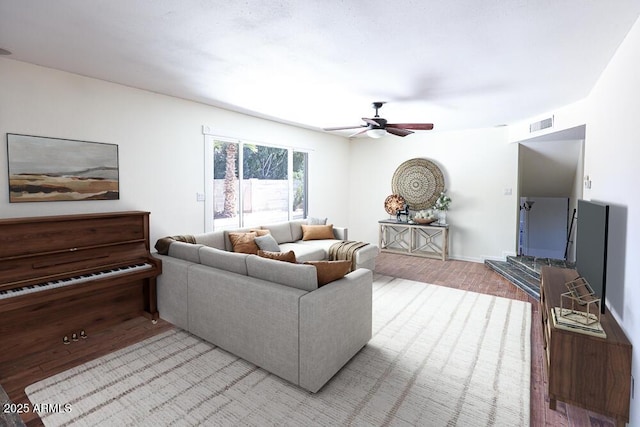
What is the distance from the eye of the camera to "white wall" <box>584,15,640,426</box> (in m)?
1.98

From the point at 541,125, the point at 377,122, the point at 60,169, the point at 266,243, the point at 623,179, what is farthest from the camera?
the point at 541,125

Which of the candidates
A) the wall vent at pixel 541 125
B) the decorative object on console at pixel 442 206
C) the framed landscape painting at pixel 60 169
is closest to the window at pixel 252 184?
the framed landscape painting at pixel 60 169

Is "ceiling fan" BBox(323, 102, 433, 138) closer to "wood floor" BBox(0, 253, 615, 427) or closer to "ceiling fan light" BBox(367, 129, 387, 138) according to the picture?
"ceiling fan light" BBox(367, 129, 387, 138)

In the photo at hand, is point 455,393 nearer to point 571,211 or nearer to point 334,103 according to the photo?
point 334,103

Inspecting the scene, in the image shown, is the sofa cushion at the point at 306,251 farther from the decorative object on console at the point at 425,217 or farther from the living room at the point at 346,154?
the decorative object on console at the point at 425,217

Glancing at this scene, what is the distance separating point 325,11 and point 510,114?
3922mm

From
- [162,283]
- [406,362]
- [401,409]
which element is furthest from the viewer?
[162,283]

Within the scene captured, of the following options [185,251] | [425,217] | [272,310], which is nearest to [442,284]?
[425,217]

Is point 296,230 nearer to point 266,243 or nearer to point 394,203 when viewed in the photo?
point 266,243

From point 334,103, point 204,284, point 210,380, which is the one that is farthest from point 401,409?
point 334,103

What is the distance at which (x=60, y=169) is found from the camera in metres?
3.22

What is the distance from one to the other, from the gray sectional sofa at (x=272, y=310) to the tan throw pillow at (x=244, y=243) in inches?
40.6

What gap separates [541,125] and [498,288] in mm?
2429

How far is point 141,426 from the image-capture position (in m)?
1.98
